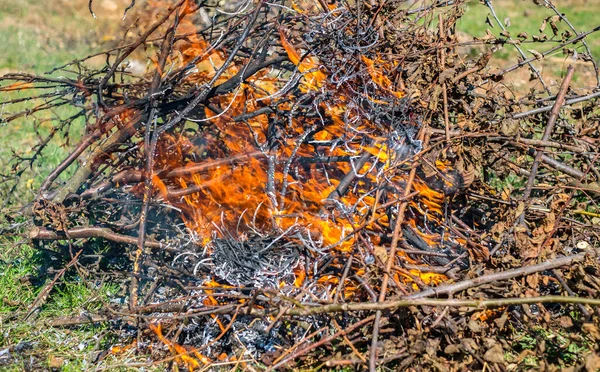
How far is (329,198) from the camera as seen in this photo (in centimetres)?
312

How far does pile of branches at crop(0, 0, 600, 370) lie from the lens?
9.08 feet

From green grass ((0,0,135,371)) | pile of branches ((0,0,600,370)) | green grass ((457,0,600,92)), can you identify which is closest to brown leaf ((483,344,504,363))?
pile of branches ((0,0,600,370))

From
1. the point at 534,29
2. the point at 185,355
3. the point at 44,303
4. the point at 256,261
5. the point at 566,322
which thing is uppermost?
the point at 44,303

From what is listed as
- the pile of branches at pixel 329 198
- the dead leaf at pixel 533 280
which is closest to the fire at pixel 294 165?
the pile of branches at pixel 329 198

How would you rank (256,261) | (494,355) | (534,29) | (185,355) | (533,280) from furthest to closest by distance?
(534,29) → (256,261) → (185,355) → (533,280) → (494,355)

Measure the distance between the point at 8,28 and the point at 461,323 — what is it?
9.74m

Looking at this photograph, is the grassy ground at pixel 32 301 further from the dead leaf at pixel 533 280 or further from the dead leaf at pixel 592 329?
the dead leaf at pixel 592 329

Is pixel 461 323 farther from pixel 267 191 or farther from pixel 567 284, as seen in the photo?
pixel 267 191

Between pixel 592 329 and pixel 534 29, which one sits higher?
pixel 592 329

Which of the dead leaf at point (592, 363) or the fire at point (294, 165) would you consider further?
the fire at point (294, 165)

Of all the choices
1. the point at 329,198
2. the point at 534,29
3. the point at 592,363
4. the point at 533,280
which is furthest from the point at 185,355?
the point at 534,29

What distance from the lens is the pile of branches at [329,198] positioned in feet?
9.08

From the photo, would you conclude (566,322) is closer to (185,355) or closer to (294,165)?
(294,165)

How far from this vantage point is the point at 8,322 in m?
3.28
